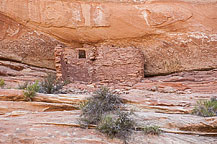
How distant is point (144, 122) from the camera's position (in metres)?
3.52

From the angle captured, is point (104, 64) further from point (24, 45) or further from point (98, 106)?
point (98, 106)

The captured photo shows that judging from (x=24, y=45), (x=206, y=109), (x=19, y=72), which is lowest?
(x=206, y=109)

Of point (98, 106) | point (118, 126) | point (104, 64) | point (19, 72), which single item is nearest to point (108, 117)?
point (118, 126)

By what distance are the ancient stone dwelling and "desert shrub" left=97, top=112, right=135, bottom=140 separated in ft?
11.6

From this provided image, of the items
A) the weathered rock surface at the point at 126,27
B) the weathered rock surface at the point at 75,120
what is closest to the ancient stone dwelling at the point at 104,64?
the weathered rock surface at the point at 126,27

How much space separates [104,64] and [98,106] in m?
3.63

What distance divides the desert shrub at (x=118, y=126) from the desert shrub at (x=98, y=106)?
20 centimetres

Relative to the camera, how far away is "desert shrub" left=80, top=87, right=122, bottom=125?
3.43 metres

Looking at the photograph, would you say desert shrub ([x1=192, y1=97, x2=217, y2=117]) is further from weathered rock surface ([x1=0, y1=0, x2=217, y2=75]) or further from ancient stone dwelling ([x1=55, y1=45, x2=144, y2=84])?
weathered rock surface ([x1=0, y1=0, x2=217, y2=75])

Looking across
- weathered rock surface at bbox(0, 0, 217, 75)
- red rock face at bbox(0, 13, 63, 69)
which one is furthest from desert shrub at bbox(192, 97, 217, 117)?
red rock face at bbox(0, 13, 63, 69)

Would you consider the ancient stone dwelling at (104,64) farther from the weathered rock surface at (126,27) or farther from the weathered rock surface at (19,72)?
the weathered rock surface at (19,72)

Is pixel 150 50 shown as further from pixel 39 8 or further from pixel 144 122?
pixel 144 122

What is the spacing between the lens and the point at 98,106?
3.73 m

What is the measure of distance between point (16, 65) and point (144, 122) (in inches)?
209
